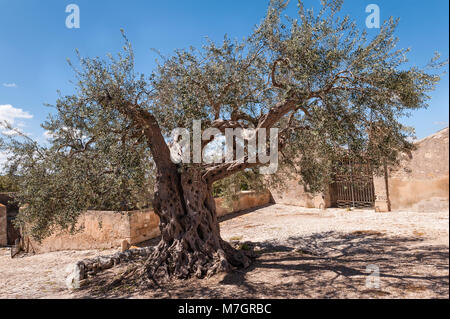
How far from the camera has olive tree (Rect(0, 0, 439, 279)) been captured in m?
6.66

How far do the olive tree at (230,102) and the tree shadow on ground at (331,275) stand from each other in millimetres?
734

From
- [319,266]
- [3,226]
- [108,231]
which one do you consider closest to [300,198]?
[319,266]

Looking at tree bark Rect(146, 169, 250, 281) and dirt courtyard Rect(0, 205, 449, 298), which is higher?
tree bark Rect(146, 169, 250, 281)

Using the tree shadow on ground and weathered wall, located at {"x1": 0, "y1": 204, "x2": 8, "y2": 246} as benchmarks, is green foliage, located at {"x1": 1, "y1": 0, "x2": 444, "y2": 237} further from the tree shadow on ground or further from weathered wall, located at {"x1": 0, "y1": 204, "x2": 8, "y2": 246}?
weathered wall, located at {"x1": 0, "y1": 204, "x2": 8, "y2": 246}

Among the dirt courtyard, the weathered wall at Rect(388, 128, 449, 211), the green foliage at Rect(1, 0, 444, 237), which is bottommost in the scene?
the dirt courtyard

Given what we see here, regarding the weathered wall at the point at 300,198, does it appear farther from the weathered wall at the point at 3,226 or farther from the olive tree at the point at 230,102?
the weathered wall at the point at 3,226

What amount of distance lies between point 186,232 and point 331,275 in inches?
156

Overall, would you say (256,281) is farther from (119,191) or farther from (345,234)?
(345,234)

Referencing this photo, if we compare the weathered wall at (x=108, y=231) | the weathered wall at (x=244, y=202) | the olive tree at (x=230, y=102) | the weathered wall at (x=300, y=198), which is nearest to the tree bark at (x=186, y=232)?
the olive tree at (x=230, y=102)

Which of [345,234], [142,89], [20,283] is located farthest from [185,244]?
[345,234]

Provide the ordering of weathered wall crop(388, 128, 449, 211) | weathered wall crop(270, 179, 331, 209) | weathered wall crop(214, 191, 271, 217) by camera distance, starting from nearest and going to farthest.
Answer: weathered wall crop(388, 128, 449, 211), weathered wall crop(270, 179, 331, 209), weathered wall crop(214, 191, 271, 217)

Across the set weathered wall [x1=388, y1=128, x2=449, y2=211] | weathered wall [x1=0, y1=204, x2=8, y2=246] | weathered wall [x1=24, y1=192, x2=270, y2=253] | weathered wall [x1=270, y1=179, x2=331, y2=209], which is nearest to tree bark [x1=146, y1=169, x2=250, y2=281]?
weathered wall [x1=24, y1=192, x2=270, y2=253]

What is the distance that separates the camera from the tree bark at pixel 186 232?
7801mm
